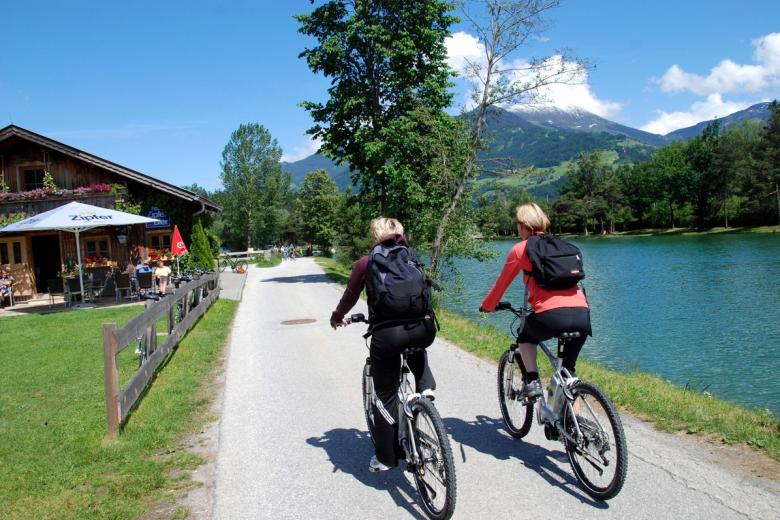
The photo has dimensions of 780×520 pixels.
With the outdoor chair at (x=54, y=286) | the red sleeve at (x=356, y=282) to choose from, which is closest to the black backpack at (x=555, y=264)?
the red sleeve at (x=356, y=282)

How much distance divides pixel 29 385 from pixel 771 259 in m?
39.0

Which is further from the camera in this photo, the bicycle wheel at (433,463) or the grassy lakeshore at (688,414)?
the grassy lakeshore at (688,414)

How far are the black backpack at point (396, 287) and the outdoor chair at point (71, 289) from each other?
1570 centimetres

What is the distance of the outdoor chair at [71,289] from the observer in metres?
17.6

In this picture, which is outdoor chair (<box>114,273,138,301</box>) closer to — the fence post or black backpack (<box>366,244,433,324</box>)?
the fence post

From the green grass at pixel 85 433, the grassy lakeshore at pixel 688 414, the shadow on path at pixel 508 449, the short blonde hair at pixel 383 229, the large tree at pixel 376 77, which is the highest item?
the large tree at pixel 376 77

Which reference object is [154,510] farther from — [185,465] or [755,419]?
[755,419]

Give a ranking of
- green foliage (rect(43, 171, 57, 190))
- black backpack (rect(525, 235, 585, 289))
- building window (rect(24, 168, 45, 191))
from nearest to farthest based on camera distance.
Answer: black backpack (rect(525, 235, 585, 289)) < green foliage (rect(43, 171, 57, 190)) < building window (rect(24, 168, 45, 191))

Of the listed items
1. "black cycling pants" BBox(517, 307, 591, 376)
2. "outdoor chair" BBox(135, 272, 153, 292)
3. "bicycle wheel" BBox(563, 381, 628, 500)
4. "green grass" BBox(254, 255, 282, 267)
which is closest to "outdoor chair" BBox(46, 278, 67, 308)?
"outdoor chair" BBox(135, 272, 153, 292)

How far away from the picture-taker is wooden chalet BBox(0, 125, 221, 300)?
20.9m

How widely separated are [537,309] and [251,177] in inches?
2746

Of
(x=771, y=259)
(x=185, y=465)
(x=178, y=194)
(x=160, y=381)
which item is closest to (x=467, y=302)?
(x=178, y=194)

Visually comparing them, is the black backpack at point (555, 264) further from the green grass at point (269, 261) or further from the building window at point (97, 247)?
the green grass at point (269, 261)

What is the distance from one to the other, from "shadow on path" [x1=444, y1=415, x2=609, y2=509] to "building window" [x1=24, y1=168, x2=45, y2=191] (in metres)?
21.2
